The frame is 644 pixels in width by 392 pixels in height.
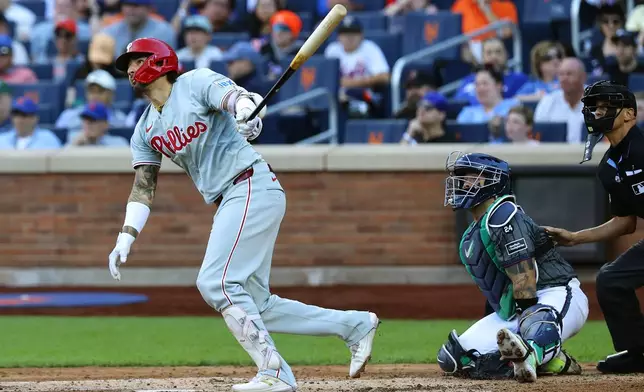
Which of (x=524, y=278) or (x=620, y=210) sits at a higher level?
(x=620, y=210)

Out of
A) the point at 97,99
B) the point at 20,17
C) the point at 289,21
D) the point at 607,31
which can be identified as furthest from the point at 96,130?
the point at 607,31

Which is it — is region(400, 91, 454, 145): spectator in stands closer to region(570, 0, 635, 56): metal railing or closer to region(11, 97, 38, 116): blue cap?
region(570, 0, 635, 56): metal railing

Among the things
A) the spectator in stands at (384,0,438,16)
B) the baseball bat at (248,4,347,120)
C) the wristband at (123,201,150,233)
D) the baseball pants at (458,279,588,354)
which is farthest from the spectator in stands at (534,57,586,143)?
the wristband at (123,201,150,233)

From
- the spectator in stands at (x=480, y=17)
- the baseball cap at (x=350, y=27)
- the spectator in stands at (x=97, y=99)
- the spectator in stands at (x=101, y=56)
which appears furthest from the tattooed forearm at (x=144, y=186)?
the spectator in stands at (x=101, y=56)

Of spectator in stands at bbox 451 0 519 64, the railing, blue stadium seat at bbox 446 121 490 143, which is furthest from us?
spectator in stands at bbox 451 0 519 64

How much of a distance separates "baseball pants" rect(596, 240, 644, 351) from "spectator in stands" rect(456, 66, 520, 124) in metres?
4.97

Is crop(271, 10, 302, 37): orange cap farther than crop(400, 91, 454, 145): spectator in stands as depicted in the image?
Yes

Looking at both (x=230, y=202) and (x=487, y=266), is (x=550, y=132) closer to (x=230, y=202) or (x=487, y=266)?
(x=487, y=266)

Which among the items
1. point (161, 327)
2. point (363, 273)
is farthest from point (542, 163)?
point (161, 327)

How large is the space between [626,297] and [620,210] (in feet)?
1.58

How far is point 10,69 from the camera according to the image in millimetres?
14281

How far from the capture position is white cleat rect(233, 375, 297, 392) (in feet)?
19.0

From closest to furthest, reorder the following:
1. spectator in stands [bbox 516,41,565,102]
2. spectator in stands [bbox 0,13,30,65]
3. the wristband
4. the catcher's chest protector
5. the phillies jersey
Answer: the phillies jersey → the wristband → the catcher's chest protector → spectator in stands [bbox 516,41,565,102] → spectator in stands [bbox 0,13,30,65]

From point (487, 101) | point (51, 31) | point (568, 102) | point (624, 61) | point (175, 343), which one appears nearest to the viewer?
point (175, 343)
